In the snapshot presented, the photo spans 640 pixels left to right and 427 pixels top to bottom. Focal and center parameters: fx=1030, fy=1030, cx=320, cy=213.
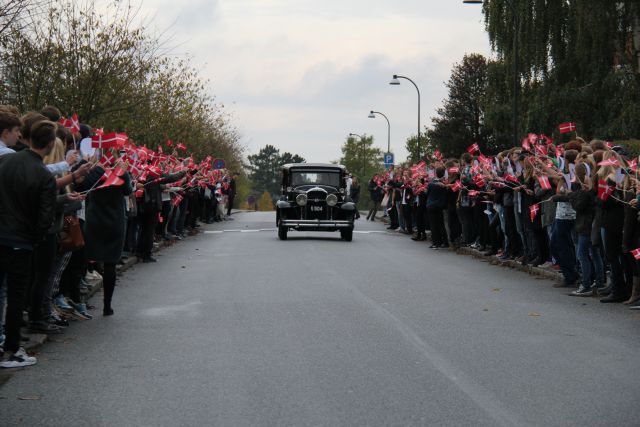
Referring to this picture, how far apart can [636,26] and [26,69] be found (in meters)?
17.5

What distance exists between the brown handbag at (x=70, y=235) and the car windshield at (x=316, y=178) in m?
18.4

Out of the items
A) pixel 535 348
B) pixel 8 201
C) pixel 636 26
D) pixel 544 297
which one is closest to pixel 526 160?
pixel 544 297

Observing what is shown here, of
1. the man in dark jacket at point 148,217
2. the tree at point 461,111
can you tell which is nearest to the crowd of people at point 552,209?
the man in dark jacket at point 148,217

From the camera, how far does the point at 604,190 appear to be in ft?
41.8

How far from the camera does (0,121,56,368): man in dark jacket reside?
8.02 m

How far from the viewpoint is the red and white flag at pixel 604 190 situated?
1270 centimetres

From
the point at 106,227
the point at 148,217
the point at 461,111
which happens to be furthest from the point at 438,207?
the point at 461,111

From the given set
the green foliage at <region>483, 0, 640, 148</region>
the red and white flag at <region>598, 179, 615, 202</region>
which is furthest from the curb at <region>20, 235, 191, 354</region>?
the green foliage at <region>483, 0, 640, 148</region>

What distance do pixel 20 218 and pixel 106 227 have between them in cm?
310

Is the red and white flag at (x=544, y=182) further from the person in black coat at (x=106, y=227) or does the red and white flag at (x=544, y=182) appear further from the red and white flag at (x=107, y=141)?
the red and white flag at (x=107, y=141)

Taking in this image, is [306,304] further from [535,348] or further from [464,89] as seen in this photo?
[464,89]

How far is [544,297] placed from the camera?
13.6 m

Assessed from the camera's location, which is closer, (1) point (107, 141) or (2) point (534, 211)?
(1) point (107, 141)

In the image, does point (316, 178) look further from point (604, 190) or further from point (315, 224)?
point (604, 190)
